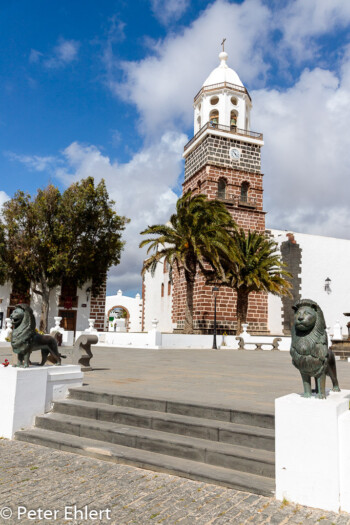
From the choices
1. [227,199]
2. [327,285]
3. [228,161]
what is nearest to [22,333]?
[227,199]

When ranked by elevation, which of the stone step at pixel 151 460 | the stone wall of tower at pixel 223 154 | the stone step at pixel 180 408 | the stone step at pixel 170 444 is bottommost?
the stone step at pixel 151 460

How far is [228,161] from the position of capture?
25031 mm

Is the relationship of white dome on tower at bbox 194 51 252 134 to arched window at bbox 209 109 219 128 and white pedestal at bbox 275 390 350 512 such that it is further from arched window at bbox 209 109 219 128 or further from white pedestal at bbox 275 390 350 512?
white pedestal at bbox 275 390 350 512

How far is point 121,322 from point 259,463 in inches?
989

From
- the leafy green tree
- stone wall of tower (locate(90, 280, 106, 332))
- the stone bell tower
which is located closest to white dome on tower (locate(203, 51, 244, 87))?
the stone bell tower

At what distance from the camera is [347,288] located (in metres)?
27.3

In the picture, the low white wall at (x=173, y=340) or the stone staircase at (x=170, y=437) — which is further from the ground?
the low white wall at (x=173, y=340)

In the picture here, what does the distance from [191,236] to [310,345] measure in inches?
616

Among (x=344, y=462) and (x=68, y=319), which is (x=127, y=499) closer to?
(x=344, y=462)

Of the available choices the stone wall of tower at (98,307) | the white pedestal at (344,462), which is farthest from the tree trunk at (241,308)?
the white pedestal at (344,462)

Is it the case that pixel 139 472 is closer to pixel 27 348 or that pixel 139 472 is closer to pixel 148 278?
pixel 27 348

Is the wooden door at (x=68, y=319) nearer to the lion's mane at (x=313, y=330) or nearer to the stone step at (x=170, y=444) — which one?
the stone step at (x=170, y=444)

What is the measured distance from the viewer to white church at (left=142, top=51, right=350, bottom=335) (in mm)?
24672

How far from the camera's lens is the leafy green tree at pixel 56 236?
22.7m
